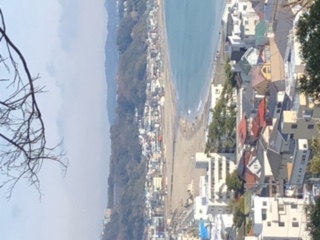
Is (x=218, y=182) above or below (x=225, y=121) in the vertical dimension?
below

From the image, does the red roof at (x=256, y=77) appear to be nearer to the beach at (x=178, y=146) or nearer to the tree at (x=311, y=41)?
the beach at (x=178, y=146)

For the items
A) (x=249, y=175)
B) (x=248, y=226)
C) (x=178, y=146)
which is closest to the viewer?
(x=248, y=226)

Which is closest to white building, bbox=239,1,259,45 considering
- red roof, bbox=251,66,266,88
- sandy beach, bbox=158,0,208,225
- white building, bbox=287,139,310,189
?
red roof, bbox=251,66,266,88

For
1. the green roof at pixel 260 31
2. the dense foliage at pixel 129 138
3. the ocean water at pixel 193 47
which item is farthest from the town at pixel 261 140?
the dense foliage at pixel 129 138

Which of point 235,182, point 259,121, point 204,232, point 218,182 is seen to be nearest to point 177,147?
point 204,232

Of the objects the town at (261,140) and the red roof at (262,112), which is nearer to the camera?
the town at (261,140)

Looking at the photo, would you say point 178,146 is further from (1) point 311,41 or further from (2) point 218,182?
(1) point 311,41
